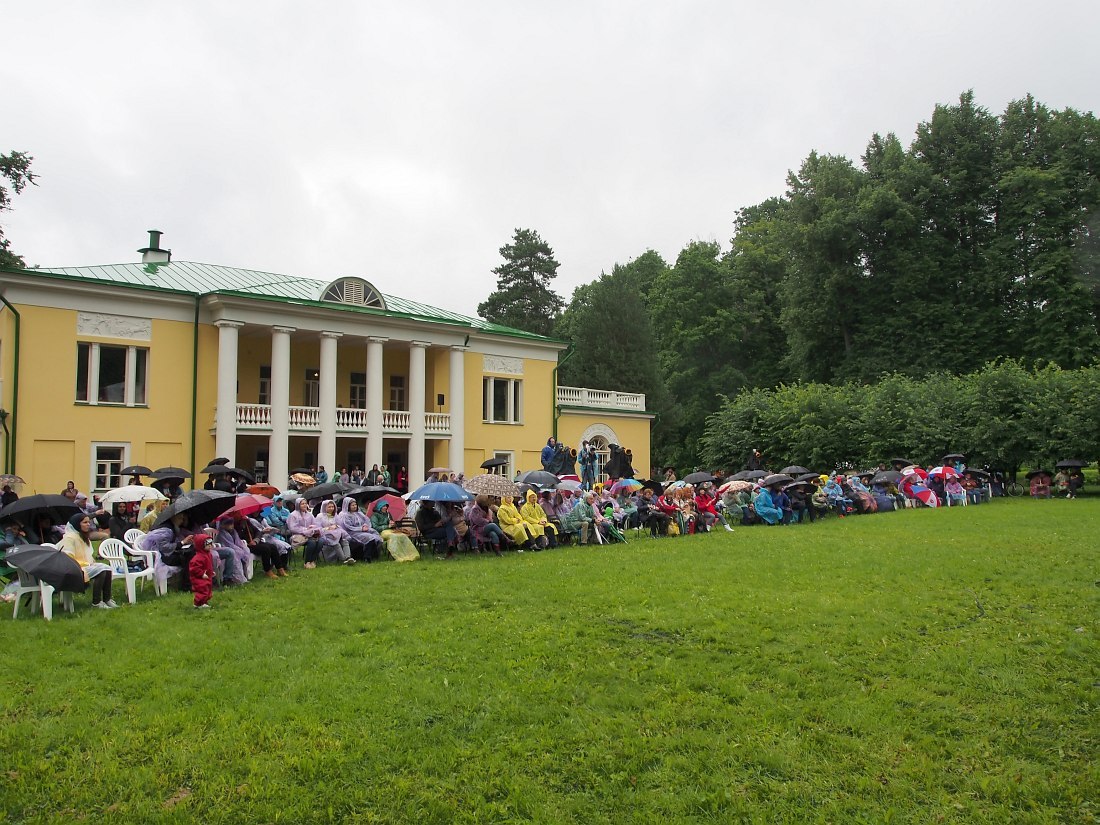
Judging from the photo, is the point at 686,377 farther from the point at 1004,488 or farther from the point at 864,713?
the point at 864,713

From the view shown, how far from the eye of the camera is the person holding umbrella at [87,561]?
927 centimetres

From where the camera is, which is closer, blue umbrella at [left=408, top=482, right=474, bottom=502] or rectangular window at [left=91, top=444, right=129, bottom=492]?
blue umbrella at [left=408, top=482, right=474, bottom=502]

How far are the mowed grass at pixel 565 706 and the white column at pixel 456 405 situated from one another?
21449mm

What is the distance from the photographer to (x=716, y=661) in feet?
23.2

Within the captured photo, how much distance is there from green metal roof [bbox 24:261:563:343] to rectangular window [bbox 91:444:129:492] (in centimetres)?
508

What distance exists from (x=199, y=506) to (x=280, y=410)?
1662 centimetres

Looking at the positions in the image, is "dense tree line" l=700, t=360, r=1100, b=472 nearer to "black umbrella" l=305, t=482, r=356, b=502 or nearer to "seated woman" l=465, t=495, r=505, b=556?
"seated woman" l=465, t=495, r=505, b=556

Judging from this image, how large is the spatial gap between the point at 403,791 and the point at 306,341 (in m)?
27.5

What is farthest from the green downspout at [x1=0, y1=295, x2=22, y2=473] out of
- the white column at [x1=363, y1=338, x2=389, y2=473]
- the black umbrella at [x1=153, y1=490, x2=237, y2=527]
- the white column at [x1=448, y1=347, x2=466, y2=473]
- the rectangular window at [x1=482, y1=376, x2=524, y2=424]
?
the rectangular window at [x1=482, y1=376, x2=524, y2=424]

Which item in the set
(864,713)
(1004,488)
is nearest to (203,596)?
(864,713)

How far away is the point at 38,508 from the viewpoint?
1109cm

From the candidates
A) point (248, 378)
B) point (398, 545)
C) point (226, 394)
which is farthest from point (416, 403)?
point (398, 545)

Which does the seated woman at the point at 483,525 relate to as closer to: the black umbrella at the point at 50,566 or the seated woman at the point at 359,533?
the seated woman at the point at 359,533

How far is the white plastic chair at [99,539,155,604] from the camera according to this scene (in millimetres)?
9812
